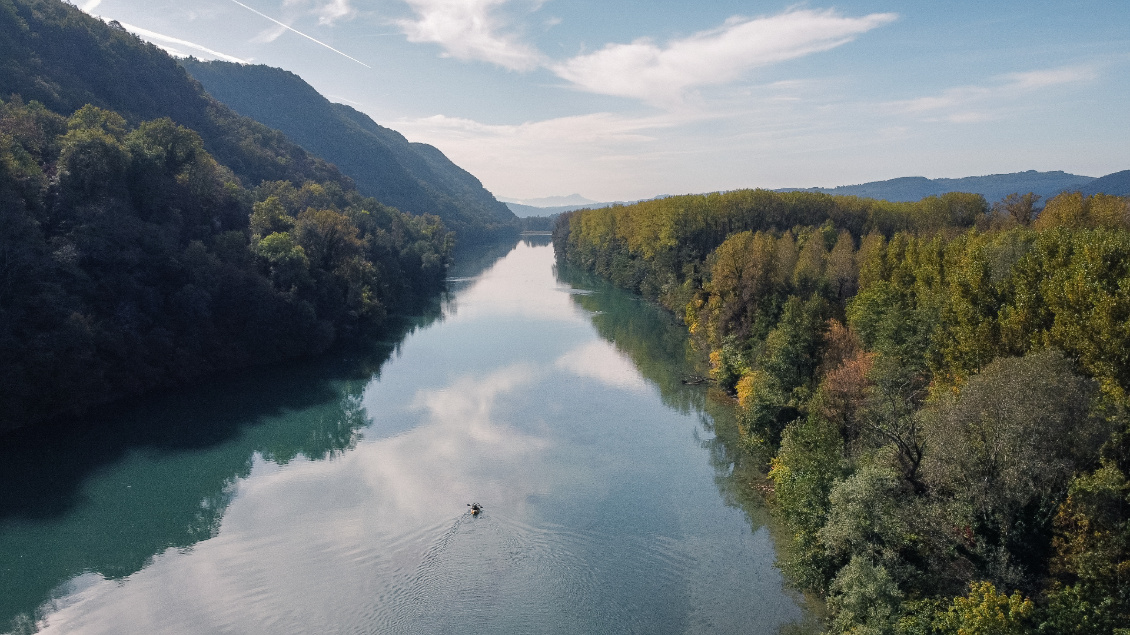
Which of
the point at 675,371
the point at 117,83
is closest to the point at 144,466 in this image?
the point at 675,371

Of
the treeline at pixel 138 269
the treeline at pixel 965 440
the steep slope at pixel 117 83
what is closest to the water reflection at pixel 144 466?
the treeline at pixel 138 269

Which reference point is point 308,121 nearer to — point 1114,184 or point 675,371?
point 675,371

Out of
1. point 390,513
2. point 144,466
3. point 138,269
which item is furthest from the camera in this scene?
point 138,269

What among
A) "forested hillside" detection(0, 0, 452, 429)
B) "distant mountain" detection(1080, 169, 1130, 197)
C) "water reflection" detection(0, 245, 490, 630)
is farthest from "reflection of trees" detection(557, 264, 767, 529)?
"distant mountain" detection(1080, 169, 1130, 197)

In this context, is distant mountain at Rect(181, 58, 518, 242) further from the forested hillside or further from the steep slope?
the forested hillside

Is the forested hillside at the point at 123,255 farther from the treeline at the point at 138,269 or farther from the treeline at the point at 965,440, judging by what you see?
the treeline at the point at 965,440

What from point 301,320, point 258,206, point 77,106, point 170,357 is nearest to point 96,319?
point 170,357
